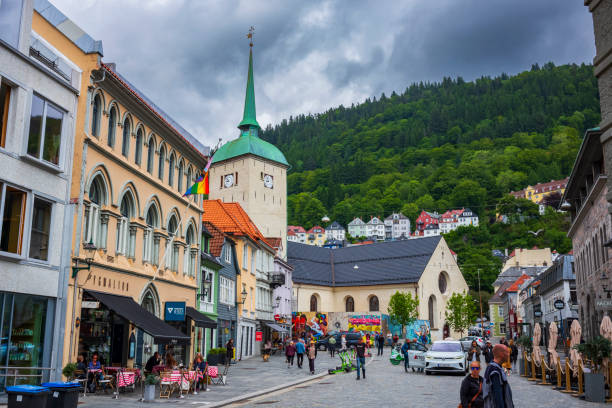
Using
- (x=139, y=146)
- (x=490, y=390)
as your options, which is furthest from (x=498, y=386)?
(x=139, y=146)

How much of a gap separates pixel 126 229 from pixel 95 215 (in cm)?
243

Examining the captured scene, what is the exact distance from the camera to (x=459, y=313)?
74.8 meters

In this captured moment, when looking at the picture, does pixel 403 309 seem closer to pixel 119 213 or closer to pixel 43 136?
pixel 119 213

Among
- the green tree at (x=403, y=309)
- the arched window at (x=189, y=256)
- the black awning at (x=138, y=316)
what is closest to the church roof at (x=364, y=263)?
the green tree at (x=403, y=309)

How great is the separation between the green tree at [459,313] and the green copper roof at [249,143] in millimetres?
27331

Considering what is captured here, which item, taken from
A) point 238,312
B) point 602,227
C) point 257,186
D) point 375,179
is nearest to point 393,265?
point 257,186

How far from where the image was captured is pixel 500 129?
199 m

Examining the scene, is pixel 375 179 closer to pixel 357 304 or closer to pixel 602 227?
pixel 357 304

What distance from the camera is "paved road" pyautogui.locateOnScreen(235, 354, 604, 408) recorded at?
16.3 m

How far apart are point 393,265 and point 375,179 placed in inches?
4365

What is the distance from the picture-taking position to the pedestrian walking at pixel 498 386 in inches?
297

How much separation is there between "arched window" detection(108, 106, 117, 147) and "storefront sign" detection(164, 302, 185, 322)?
7.44 meters

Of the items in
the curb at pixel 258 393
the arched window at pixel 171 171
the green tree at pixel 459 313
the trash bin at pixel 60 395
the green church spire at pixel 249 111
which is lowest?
the curb at pixel 258 393

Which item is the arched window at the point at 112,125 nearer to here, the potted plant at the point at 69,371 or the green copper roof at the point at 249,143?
the potted plant at the point at 69,371
